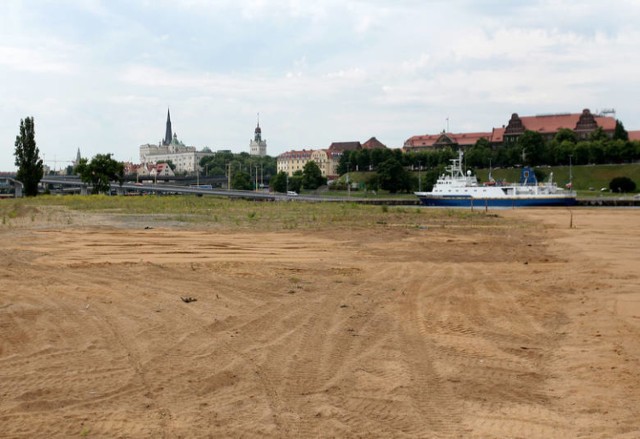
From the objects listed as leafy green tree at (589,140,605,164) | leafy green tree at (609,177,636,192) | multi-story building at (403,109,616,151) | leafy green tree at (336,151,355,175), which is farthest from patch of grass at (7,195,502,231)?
multi-story building at (403,109,616,151)

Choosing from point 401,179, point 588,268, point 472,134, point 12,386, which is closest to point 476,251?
point 588,268

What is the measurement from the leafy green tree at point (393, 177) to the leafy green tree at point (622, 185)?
104 ft

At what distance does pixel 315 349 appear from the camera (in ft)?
28.8

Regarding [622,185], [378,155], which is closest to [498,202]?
[622,185]

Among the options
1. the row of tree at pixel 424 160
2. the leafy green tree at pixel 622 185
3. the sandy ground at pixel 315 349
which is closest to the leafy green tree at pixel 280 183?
the row of tree at pixel 424 160

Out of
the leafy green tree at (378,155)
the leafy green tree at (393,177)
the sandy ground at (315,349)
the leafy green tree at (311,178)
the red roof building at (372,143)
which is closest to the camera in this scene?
the sandy ground at (315,349)

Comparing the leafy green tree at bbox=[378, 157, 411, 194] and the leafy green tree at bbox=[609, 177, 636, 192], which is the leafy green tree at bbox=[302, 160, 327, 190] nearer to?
Result: the leafy green tree at bbox=[378, 157, 411, 194]

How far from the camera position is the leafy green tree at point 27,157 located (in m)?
84.7

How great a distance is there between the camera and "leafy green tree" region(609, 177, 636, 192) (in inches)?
4090

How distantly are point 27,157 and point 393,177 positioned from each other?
2230 inches

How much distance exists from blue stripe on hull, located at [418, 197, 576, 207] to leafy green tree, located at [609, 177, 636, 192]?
2670cm

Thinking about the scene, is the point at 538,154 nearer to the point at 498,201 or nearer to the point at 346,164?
the point at 346,164

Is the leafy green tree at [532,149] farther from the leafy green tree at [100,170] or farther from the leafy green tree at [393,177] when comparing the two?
the leafy green tree at [100,170]

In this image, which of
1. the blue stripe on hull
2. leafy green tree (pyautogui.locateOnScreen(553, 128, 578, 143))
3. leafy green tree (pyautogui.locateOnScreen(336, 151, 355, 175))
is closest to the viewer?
the blue stripe on hull
